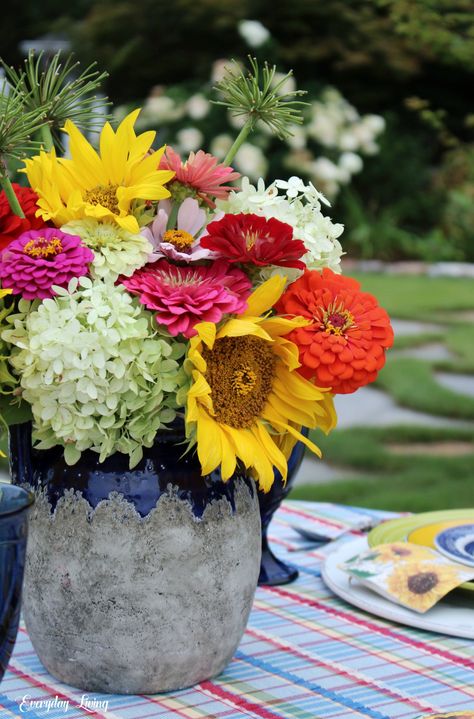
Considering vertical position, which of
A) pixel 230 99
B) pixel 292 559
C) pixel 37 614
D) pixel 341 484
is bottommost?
pixel 341 484

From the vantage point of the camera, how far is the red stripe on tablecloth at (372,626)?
1.06 metres

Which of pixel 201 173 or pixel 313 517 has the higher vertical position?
pixel 201 173

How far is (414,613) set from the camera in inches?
44.9

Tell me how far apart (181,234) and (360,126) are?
710 cm

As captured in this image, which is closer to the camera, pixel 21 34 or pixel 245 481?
pixel 245 481

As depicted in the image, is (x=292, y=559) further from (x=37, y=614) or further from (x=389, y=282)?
(x=389, y=282)

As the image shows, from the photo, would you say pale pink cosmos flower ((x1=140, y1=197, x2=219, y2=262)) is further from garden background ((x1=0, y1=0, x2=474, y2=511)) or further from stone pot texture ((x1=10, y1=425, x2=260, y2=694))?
garden background ((x1=0, y1=0, x2=474, y2=511))

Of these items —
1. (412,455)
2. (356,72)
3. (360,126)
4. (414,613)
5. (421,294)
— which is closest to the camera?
(414,613)

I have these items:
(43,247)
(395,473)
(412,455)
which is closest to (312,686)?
(43,247)

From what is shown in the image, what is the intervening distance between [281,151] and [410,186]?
185cm

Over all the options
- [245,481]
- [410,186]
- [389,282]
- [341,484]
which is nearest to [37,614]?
[245,481]

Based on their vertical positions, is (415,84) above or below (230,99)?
below

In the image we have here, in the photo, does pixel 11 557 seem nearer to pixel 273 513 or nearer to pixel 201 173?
pixel 201 173

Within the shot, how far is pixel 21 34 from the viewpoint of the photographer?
1146cm
